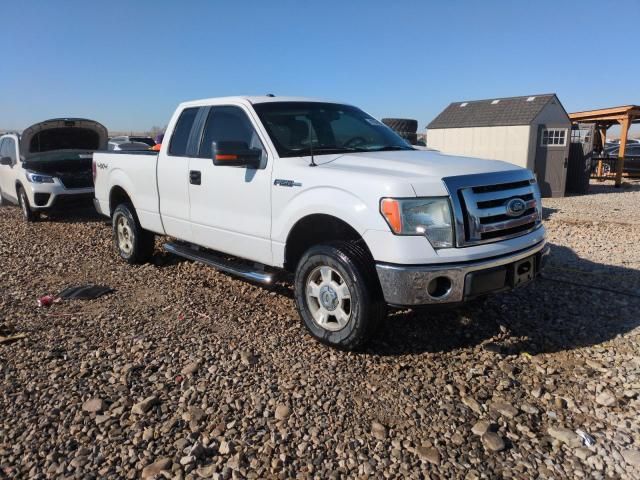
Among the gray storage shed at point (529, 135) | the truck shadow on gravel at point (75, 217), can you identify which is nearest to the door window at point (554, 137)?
the gray storage shed at point (529, 135)

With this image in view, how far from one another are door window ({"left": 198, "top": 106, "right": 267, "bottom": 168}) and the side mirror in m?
0.11

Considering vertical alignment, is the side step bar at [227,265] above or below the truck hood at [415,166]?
below

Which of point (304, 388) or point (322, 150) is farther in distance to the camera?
point (322, 150)

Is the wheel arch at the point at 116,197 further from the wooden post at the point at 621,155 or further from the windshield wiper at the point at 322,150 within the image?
the wooden post at the point at 621,155

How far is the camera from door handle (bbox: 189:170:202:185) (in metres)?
5.08

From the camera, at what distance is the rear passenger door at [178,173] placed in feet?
17.5

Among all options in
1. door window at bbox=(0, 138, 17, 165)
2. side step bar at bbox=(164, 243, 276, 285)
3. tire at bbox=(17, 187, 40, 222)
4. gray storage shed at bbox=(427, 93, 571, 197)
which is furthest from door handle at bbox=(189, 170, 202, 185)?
gray storage shed at bbox=(427, 93, 571, 197)

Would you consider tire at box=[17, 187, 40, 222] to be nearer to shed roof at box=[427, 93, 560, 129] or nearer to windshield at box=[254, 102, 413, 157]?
windshield at box=[254, 102, 413, 157]

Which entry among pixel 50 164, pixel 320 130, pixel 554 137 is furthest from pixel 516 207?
pixel 554 137

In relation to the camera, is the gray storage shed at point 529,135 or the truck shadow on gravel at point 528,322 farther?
the gray storage shed at point 529,135

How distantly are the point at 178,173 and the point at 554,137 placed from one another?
524 inches

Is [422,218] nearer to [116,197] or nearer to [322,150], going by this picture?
[322,150]

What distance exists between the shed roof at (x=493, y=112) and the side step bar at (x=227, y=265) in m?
12.8

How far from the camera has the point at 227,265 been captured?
4949mm
